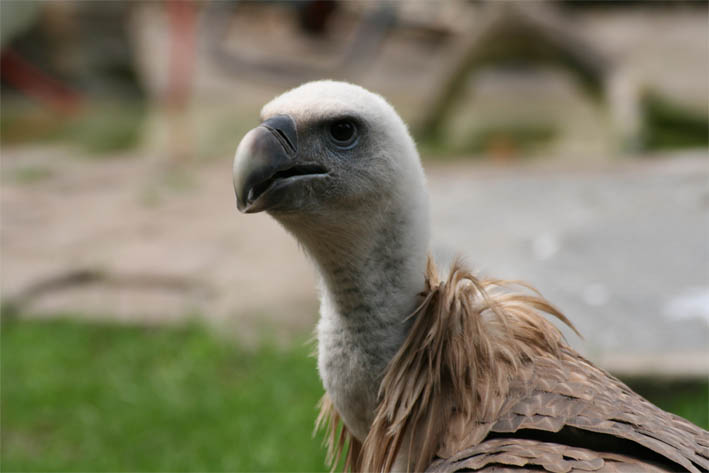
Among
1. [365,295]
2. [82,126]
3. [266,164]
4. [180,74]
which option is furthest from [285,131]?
[82,126]

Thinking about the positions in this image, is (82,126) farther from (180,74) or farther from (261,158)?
(261,158)

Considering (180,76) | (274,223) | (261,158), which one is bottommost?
(274,223)

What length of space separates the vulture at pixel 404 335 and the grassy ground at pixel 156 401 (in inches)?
60.1

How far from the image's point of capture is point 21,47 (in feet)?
52.4

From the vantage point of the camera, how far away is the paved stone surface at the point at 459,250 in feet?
11.3

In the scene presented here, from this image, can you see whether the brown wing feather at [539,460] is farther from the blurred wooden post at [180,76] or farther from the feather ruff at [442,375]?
the blurred wooden post at [180,76]

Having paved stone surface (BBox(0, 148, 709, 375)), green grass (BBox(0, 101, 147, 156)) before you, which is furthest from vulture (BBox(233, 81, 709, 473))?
green grass (BBox(0, 101, 147, 156))

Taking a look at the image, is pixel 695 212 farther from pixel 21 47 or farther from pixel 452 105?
pixel 21 47

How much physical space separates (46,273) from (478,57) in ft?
19.3

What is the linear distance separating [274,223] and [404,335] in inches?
167

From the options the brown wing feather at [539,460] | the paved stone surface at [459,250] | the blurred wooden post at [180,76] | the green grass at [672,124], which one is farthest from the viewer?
the blurred wooden post at [180,76]

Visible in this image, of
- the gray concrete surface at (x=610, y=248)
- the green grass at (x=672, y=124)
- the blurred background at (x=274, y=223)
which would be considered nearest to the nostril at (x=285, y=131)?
the blurred background at (x=274, y=223)

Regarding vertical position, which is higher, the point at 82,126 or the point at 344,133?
the point at 344,133

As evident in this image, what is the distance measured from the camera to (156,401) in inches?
146
